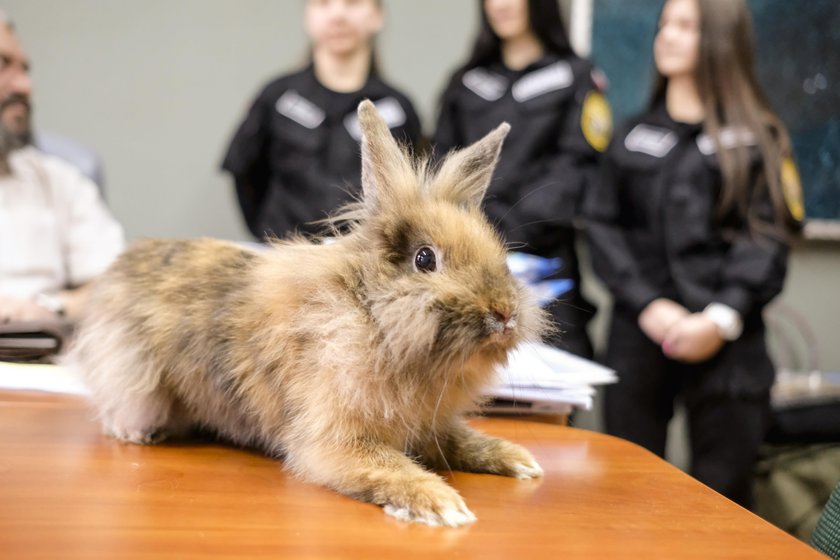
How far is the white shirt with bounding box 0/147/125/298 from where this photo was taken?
1926 millimetres

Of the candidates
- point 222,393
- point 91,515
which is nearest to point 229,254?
point 222,393

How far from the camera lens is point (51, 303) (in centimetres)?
181

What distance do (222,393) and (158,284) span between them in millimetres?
198

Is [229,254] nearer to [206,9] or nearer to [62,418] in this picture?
[62,418]

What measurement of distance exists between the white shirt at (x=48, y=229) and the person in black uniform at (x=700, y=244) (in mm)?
1488

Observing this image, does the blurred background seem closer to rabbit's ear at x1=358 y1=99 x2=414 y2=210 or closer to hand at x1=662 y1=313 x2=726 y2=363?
hand at x1=662 y1=313 x2=726 y2=363

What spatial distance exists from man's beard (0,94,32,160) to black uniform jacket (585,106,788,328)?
1.72 meters

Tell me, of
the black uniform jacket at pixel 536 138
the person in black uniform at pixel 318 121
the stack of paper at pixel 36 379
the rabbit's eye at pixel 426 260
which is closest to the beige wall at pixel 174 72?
the person in black uniform at pixel 318 121

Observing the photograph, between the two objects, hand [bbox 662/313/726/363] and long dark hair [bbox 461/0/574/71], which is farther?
long dark hair [bbox 461/0/574/71]

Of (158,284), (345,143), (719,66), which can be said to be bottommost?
(158,284)

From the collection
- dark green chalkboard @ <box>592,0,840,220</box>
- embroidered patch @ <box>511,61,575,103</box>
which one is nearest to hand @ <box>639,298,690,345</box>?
embroidered patch @ <box>511,61,575,103</box>

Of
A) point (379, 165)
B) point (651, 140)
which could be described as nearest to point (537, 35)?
point (651, 140)

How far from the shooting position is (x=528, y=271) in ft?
4.58

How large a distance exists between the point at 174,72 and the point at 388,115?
1.07m
